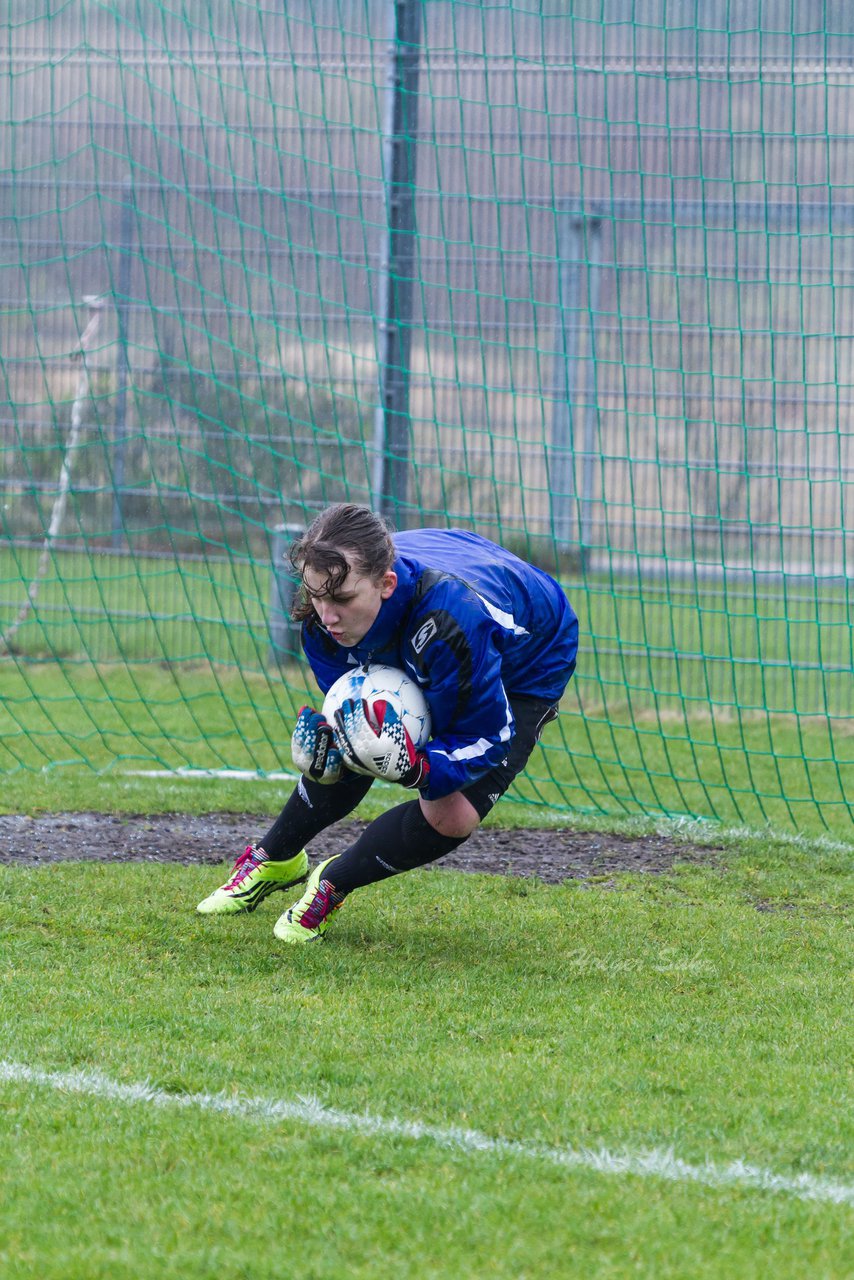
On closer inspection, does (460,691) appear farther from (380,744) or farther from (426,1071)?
(426,1071)

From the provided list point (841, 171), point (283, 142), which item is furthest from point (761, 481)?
point (283, 142)

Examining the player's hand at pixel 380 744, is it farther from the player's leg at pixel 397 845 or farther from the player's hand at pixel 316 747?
the player's leg at pixel 397 845

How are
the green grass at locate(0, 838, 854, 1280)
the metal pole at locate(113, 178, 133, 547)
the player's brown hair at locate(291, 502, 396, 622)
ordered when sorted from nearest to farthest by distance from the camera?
the green grass at locate(0, 838, 854, 1280) < the player's brown hair at locate(291, 502, 396, 622) < the metal pole at locate(113, 178, 133, 547)

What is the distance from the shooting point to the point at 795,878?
5.09 m

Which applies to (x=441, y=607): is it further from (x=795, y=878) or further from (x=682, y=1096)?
(x=795, y=878)

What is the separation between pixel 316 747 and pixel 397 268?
14.9 ft

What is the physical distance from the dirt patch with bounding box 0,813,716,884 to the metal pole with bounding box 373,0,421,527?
2340 mm

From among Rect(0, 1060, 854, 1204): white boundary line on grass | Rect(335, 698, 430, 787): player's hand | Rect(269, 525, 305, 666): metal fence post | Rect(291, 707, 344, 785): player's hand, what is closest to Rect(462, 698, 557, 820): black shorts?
Rect(335, 698, 430, 787): player's hand

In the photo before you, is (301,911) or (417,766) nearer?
(417,766)

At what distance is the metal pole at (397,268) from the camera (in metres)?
7.26

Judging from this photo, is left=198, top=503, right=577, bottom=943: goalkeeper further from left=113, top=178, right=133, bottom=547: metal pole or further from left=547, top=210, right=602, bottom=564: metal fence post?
left=113, top=178, right=133, bottom=547: metal pole

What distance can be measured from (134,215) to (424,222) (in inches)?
83.2

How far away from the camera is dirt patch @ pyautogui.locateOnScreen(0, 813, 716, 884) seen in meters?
5.11

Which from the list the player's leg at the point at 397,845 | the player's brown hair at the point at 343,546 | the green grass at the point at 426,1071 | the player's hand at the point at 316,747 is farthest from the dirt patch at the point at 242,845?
the player's brown hair at the point at 343,546
